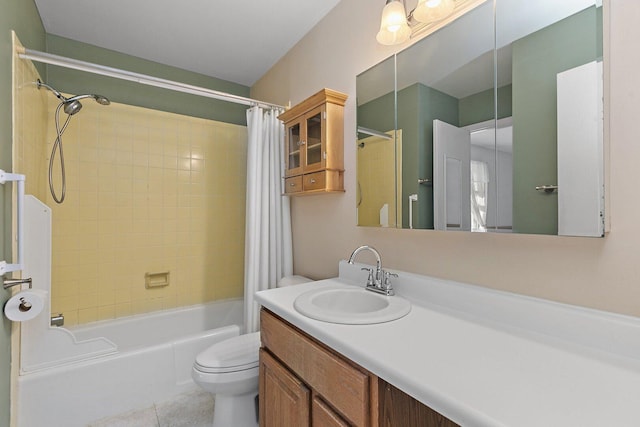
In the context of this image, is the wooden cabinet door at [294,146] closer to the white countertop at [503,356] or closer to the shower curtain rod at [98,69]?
the shower curtain rod at [98,69]

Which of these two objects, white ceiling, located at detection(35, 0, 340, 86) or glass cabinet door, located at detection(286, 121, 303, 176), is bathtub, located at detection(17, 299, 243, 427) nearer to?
glass cabinet door, located at detection(286, 121, 303, 176)

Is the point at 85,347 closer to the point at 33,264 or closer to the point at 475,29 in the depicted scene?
the point at 33,264

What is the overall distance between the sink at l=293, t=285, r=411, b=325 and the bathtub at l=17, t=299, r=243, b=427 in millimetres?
1060

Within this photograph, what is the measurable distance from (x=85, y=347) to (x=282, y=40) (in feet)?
7.79

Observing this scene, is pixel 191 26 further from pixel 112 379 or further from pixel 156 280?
pixel 112 379

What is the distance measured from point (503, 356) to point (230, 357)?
1.25m

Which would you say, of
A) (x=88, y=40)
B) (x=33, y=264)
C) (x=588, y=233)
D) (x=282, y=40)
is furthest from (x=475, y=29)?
(x=88, y=40)

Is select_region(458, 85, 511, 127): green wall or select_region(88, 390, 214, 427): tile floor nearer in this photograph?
select_region(458, 85, 511, 127): green wall

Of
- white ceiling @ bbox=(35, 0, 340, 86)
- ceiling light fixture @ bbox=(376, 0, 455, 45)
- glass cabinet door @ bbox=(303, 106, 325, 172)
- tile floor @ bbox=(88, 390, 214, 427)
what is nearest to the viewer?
ceiling light fixture @ bbox=(376, 0, 455, 45)

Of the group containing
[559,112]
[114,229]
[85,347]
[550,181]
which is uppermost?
[559,112]

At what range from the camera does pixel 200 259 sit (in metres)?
2.60

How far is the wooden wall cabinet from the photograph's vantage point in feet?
5.68

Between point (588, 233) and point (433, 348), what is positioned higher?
point (588, 233)

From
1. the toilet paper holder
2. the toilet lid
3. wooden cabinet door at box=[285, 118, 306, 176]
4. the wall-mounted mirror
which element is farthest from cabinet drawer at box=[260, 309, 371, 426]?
the toilet paper holder
